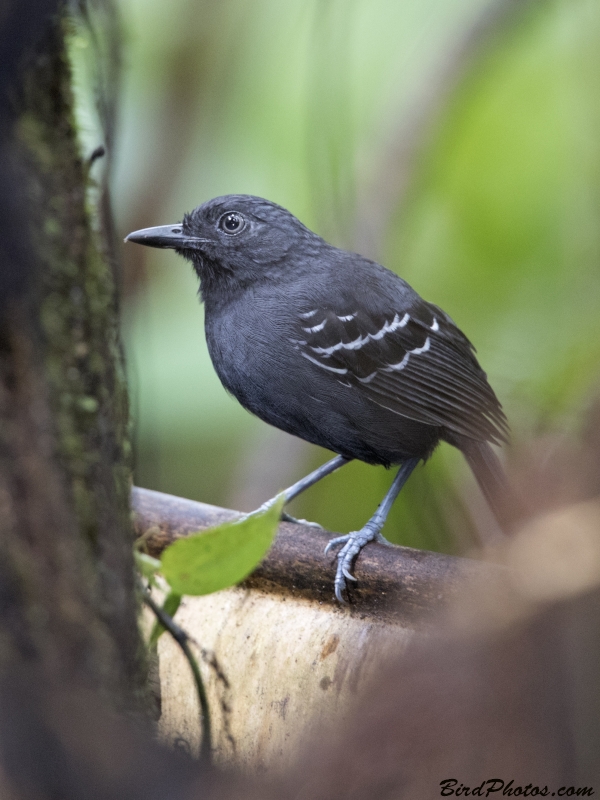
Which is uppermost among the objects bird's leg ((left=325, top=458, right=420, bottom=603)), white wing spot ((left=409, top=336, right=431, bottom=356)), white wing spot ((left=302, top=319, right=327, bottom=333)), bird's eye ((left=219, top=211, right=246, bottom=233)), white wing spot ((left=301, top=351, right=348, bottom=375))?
bird's eye ((left=219, top=211, right=246, bottom=233))

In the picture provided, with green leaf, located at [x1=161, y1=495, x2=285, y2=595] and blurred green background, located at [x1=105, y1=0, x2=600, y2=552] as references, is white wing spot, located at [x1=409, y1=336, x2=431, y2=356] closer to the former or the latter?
blurred green background, located at [x1=105, y1=0, x2=600, y2=552]

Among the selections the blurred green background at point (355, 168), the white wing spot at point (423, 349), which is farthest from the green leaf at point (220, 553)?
the blurred green background at point (355, 168)

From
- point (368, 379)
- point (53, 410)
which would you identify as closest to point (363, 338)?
point (368, 379)

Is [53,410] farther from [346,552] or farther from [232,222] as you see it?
[232,222]

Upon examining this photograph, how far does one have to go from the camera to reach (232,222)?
10.6ft

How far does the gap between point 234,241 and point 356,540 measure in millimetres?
1358

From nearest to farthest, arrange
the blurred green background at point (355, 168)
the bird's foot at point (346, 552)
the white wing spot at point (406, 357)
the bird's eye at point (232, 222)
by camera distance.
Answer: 1. the bird's foot at point (346, 552)
2. the white wing spot at point (406, 357)
3. the bird's eye at point (232, 222)
4. the blurred green background at point (355, 168)

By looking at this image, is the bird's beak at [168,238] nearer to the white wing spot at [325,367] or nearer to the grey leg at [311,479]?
the white wing spot at [325,367]

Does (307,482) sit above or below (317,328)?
below

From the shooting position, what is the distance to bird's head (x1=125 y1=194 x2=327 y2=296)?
313 centimetres

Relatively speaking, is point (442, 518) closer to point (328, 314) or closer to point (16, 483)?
point (16, 483)

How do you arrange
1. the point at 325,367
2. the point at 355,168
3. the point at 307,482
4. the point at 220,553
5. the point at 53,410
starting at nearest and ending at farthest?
1. the point at 53,410
2. the point at 220,553
3. the point at 325,367
4. the point at 307,482
5. the point at 355,168

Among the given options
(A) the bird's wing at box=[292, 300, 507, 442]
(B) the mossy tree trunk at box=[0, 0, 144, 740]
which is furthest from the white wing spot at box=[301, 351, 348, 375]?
(B) the mossy tree trunk at box=[0, 0, 144, 740]

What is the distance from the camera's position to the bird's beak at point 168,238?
3.05 metres
